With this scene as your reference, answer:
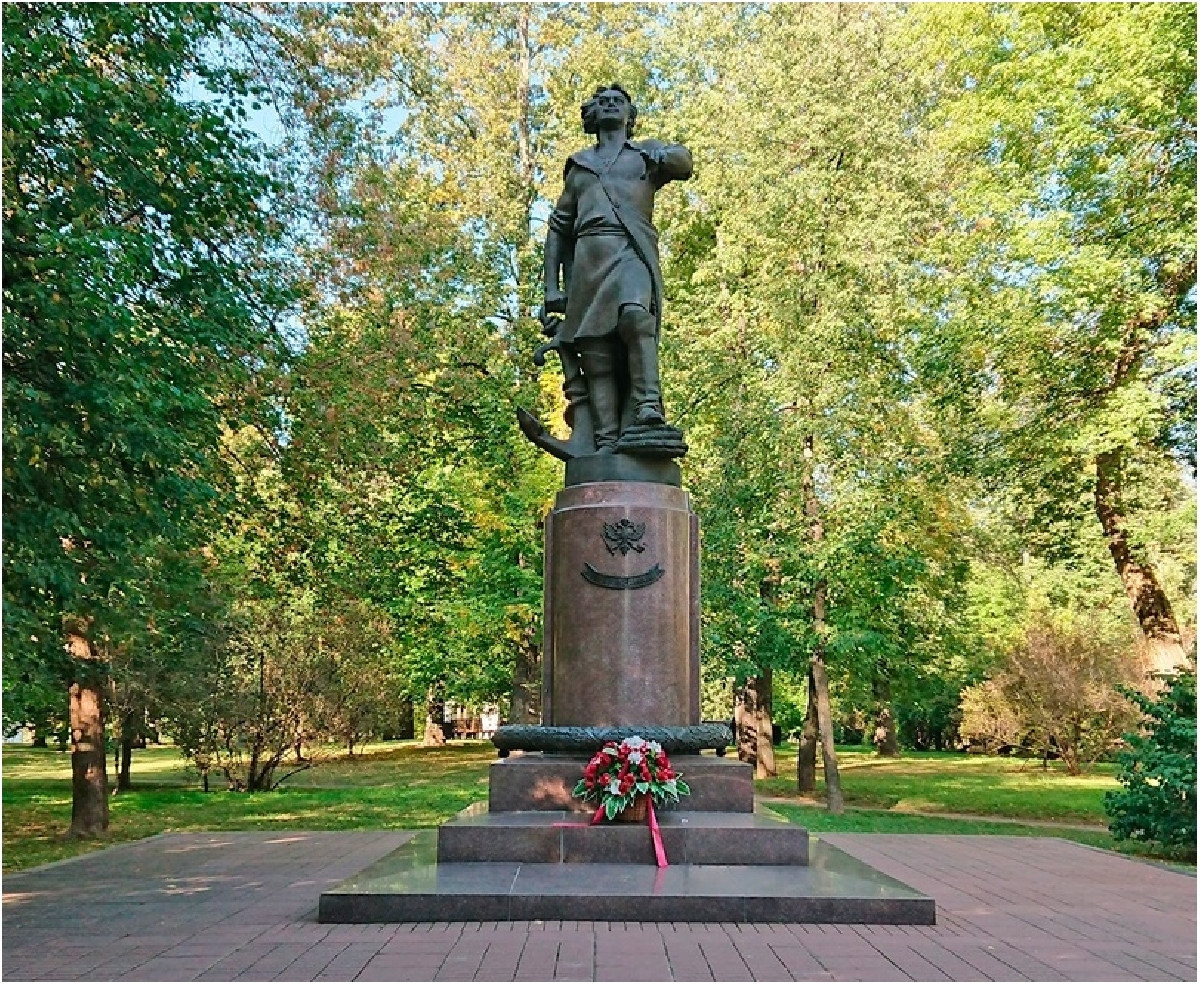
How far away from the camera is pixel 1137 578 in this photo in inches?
675

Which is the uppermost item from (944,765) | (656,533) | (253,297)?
(253,297)

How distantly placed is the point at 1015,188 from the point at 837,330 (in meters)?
3.42

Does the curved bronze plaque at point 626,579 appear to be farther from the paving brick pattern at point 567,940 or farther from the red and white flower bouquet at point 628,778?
the paving brick pattern at point 567,940

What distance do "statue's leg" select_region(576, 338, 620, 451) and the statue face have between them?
1874 mm

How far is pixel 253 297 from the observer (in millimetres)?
12273

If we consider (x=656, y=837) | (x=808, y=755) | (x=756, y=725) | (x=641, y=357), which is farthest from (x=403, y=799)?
(x=656, y=837)

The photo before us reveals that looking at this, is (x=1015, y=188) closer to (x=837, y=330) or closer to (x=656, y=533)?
(x=837, y=330)

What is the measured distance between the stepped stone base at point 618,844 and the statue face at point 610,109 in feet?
18.8

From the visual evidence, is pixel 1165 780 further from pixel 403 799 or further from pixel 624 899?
pixel 403 799

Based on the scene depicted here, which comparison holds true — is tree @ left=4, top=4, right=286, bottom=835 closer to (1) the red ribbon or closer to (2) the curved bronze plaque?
(2) the curved bronze plaque

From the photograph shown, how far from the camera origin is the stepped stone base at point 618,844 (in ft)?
23.0

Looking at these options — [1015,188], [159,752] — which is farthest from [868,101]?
[159,752]

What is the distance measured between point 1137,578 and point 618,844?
43.2 ft

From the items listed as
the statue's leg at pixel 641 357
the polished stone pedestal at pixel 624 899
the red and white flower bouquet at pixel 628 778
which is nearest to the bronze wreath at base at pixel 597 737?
the red and white flower bouquet at pixel 628 778
